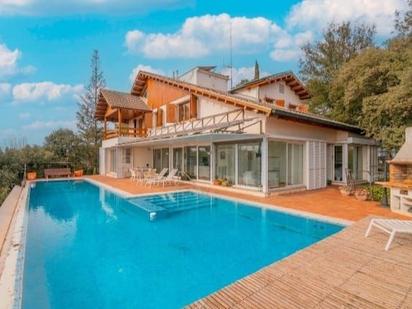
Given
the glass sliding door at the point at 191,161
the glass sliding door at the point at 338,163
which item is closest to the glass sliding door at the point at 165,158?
the glass sliding door at the point at 191,161

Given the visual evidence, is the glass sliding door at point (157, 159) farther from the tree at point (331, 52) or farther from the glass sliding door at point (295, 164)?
the tree at point (331, 52)

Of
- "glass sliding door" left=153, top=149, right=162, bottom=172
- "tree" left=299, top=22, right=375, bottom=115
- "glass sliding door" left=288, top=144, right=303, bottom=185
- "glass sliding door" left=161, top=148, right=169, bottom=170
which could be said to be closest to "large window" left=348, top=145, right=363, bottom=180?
"glass sliding door" left=288, top=144, right=303, bottom=185

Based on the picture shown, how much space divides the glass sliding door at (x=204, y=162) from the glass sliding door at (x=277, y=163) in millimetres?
4737

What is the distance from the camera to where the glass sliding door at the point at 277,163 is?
13734 millimetres

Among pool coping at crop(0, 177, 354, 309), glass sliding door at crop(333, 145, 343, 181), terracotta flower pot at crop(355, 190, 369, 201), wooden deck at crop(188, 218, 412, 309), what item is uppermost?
glass sliding door at crop(333, 145, 343, 181)

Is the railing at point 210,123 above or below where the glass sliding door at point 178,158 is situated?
above

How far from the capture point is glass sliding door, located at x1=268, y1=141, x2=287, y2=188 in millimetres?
13734

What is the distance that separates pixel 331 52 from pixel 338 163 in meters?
10.8

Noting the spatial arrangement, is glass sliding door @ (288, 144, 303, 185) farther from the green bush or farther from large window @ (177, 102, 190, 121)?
large window @ (177, 102, 190, 121)

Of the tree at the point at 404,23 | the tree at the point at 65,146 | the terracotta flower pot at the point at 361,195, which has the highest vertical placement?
the tree at the point at 404,23

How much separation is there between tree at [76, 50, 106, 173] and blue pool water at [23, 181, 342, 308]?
21.2m

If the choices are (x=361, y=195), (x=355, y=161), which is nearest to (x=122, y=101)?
(x=355, y=161)

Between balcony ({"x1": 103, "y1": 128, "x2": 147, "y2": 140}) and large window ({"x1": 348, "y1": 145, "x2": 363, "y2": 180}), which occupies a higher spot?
balcony ({"x1": 103, "y1": 128, "x2": 147, "y2": 140})

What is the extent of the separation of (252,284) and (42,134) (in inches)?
1224
